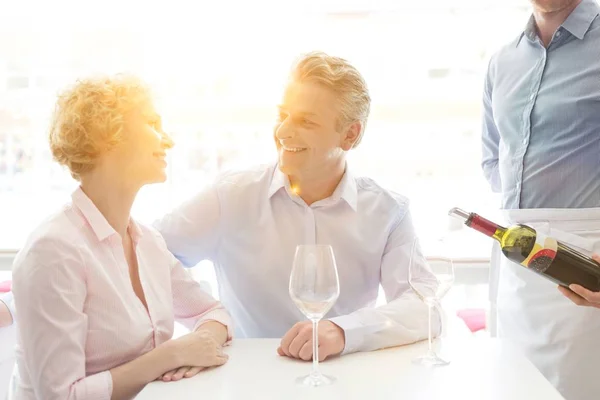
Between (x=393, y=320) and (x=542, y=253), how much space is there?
Result: 0.35 metres

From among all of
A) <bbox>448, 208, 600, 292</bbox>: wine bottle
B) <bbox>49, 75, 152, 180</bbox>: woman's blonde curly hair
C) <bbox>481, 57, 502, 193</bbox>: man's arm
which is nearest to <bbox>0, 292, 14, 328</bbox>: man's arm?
<bbox>49, 75, 152, 180</bbox>: woman's blonde curly hair

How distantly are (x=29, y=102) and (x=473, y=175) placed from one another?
230 cm

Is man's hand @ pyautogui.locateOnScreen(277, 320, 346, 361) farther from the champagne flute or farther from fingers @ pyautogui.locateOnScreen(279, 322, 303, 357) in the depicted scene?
the champagne flute

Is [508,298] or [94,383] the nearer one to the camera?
[94,383]

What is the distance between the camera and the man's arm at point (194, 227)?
1.80 m

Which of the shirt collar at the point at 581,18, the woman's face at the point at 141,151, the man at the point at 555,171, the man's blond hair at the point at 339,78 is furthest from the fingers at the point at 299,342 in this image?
the shirt collar at the point at 581,18

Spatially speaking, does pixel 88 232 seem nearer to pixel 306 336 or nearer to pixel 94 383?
pixel 94 383

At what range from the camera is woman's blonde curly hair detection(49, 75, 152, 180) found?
4.56 ft

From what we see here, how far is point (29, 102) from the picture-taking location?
3.45 m

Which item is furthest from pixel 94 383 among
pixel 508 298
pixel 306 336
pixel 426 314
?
pixel 508 298

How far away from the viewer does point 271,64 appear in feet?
11.3

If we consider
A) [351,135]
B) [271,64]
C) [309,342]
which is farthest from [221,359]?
[271,64]

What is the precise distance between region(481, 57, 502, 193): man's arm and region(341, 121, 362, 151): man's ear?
670 millimetres

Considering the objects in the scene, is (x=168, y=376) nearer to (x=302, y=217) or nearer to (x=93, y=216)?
(x=93, y=216)
